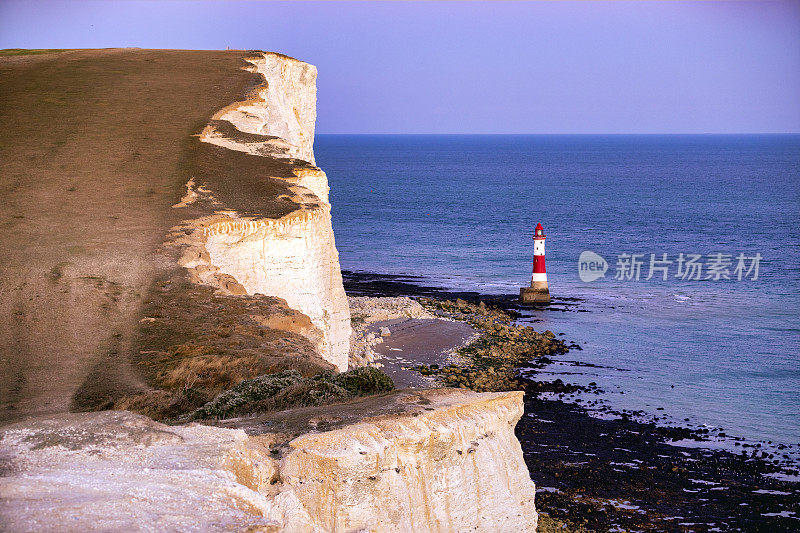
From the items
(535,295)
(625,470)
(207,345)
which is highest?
(207,345)

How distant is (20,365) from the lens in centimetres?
1209

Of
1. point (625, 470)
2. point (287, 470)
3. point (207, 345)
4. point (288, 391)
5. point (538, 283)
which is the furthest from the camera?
point (538, 283)

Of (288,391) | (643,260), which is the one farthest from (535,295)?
(288,391)

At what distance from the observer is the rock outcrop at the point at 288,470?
6586 millimetres

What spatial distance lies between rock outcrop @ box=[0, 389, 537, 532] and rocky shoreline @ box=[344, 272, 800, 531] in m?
6.77

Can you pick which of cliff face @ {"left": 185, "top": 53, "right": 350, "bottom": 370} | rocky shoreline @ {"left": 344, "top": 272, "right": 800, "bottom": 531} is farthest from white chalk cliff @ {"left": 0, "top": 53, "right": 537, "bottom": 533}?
cliff face @ {"left": 185, "top": 53, "right": 350, "bottom": 370}

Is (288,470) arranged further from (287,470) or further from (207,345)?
(207,345)

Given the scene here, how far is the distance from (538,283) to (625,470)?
2168 cm

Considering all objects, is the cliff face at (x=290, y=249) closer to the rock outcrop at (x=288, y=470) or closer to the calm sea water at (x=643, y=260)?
the rock outcrop at (x=288, y=470)

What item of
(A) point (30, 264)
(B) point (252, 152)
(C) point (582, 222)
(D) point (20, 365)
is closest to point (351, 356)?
(B) point (252, 152)

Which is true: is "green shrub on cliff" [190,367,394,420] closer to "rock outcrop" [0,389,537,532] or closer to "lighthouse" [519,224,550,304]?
"rock outcrop" [0,389,537,532]

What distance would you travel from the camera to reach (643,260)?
54969 millimetres

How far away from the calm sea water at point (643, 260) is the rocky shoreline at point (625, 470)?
2.01m

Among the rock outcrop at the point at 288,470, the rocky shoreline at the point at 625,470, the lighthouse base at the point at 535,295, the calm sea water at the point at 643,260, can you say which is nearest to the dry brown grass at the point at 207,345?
the rock outcrop at the point at 288,470
